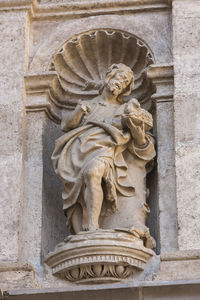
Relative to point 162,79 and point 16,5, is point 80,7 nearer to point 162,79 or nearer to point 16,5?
point 16,5

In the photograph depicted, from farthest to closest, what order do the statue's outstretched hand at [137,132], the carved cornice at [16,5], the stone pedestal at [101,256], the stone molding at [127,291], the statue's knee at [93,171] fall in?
the carved cornice at [16,5]
the statue's outstretched hand at [137,132]
the statue's knee at [93,171]
the stone pedestal at [101,256]
the stone molding at [127,291]

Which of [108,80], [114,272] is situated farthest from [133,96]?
[114,272]

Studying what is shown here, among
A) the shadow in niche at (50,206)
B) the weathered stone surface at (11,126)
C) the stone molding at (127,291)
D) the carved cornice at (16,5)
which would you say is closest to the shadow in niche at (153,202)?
the shadow in niche at (50,206)

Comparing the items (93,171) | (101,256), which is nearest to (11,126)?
(93,171)

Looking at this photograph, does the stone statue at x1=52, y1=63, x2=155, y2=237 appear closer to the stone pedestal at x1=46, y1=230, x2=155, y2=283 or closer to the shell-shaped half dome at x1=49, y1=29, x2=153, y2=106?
the stone pedestal at x1=46, y1=230, x2=155, y2=283

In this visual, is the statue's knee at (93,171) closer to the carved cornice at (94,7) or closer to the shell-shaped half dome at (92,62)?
the shell-shaped half dome at (92,62)

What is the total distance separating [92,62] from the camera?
38.0 feet

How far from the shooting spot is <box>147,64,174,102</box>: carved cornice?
Result: 1086 cm

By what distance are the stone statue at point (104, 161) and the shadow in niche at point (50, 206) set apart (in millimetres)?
244

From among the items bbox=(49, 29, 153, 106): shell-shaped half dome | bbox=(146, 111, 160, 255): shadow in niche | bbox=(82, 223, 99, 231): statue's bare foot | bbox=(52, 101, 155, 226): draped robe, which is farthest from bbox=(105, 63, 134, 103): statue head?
bbox=(82, 223, 99, 231): statue's bare foot

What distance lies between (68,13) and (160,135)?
5.50 ft

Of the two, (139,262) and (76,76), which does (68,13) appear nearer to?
(76,76)

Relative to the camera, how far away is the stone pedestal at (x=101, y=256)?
32.0 ft

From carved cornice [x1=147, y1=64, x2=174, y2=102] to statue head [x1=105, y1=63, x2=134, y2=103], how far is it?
8.8 inches
